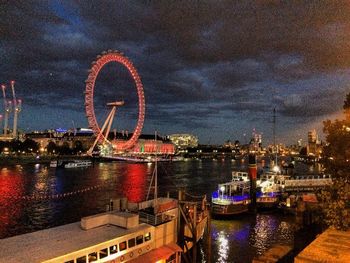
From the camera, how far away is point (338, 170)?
17234mm

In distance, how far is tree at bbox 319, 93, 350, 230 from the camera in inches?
619

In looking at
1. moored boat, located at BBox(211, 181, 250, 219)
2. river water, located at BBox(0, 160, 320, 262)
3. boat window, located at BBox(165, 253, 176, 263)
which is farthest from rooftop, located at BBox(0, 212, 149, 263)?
moored boat, located at BBox(211, 181, 250, 219)

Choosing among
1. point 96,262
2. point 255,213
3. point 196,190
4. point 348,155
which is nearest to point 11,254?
point 96,262

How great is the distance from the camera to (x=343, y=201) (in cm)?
1588

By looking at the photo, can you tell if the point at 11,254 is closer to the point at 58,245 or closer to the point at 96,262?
the point at 58,245

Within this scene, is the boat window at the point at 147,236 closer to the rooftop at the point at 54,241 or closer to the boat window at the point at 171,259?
the rooftop at the point at 54,241

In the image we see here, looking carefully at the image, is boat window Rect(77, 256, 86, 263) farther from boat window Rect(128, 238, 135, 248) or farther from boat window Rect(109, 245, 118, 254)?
boat window Rect(128, 238, 135, 248)

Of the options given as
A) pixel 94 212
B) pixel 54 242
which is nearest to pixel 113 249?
pixel 54 242

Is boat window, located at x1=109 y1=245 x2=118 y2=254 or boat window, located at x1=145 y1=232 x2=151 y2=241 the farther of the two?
boat window, located at x1=145 y1=232 x2=151 y2=241

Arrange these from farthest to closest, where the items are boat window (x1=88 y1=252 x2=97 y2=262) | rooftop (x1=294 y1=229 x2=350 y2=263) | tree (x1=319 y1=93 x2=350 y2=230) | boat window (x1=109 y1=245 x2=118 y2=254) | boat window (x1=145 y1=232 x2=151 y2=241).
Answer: boat window (x1=145 y1=232 x2=151 y2=241)
boat window (x1=109 y1=245 x2=118 y2=254)
boat window (x1=88 y1=252 x2=97 y2=262)
tree (x1=319 y1=93 x2=350 y2=230)
rooftop (x1=294 y1=229 x2=350 y2=263)

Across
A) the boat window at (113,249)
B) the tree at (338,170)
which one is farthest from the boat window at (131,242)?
the tree at (338,170)

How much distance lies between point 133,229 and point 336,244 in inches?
489

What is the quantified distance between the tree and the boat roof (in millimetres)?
11887

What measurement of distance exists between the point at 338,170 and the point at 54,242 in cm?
1606
